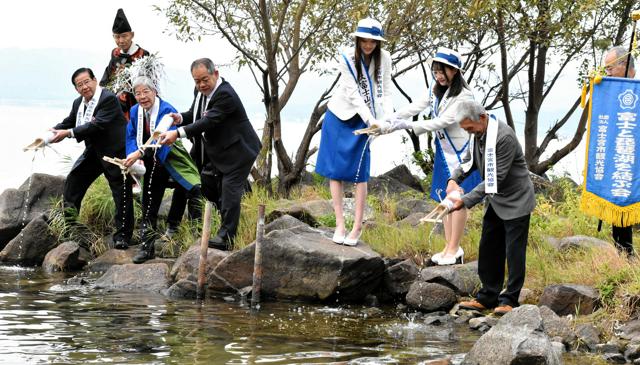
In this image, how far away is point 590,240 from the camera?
10.9 metres

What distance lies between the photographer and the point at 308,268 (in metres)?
10.6

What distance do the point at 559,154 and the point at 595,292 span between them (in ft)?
24.7

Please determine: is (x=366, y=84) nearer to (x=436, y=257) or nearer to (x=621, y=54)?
(x=436, y=257)

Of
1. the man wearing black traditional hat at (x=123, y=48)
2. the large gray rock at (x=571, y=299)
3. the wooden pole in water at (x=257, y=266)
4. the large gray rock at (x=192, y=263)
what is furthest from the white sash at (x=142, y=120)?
the large gray rock at (x=571, y=299)

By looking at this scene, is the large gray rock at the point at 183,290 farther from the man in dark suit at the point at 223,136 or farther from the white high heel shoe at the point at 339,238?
the white high heel shoe at the point at 339,238

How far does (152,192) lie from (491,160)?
5152 mm

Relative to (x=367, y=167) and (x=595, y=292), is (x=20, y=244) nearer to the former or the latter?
(x=367, y=167)

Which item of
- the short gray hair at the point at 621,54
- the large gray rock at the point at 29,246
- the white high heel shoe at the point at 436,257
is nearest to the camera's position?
the short gray hair at the point at 621,54

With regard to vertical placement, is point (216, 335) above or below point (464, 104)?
below

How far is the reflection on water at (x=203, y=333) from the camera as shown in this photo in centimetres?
824

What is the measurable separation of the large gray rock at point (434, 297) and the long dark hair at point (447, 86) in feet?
6.07

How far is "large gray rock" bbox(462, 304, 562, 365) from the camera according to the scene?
7.66 metres

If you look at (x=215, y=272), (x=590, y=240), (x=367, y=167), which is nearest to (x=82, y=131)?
(x=215, y=272)

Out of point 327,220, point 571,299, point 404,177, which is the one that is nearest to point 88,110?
point 327,220
